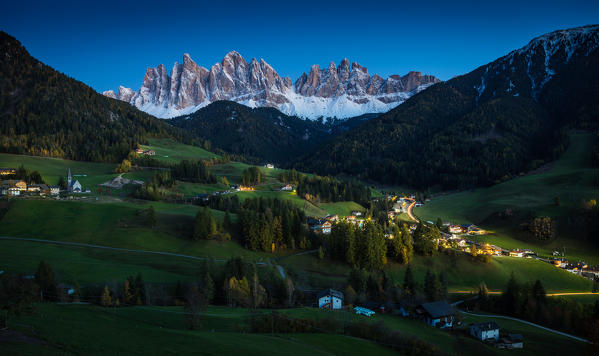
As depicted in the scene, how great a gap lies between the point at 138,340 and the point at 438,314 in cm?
4154

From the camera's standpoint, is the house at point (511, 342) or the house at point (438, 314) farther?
the house at point (438, 314)

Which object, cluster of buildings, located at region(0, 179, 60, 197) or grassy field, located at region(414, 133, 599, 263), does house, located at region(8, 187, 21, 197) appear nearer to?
cluster of buildings, located at region(0, 179, 60, 197)

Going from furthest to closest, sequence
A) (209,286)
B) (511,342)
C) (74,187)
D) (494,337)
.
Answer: (74,187) → (209,286) → (494,337) → (511,342)

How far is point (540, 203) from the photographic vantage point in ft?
411

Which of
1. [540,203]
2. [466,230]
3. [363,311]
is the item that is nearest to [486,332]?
[363,311]

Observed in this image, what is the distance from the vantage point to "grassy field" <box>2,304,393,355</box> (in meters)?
19.1

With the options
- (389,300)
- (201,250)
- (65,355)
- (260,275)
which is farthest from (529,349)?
(201,250)

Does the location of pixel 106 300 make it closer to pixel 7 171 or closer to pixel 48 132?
pixel 7 171

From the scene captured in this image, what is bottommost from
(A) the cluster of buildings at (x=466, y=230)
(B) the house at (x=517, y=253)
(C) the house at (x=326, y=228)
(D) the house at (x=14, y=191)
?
(B) the house at (x=517, y=253)

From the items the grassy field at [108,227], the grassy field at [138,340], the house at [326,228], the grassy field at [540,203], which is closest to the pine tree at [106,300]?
the grassy field at [138,340]

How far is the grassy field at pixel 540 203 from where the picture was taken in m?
103

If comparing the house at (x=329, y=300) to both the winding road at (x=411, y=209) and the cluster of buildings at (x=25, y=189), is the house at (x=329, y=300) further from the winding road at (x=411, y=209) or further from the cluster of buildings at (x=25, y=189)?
the cluster of buildings at (x=25, y=189)

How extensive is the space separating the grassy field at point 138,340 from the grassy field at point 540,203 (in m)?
90.7

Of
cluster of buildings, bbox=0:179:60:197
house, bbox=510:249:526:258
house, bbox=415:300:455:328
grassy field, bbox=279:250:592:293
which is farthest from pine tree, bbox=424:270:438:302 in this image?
cluster of buildings, bbox=0:179:60:197
